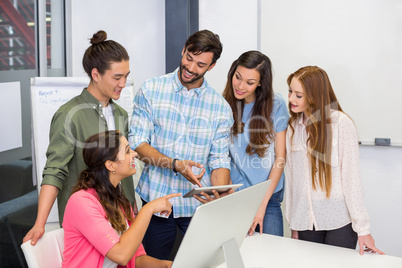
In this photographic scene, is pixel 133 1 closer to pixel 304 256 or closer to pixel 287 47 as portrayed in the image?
pixel 287 47

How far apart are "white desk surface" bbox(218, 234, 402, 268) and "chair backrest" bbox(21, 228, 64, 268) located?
620 mm

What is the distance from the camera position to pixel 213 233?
132 cm

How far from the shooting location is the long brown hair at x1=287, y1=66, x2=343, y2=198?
2029 mm

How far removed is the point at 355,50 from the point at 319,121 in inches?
52.9

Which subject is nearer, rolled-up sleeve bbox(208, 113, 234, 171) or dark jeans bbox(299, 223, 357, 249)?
dark jeans bbox(299, 223, 357, 249)

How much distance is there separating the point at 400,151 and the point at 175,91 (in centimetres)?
184

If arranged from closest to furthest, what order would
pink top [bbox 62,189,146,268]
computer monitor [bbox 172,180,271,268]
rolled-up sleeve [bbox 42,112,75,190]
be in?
1. computer monitor [bbox 172,180,271,268]
2. pink top [bbox 62,189,146,268]
3. rolled-up sleeve [bbox 42,112,75,190]

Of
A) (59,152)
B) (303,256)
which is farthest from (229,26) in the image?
(303,256)

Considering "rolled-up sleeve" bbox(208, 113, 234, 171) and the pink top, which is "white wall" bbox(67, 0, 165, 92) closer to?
"rolled-up sleeve" bbox(208, 113, 234, 171)

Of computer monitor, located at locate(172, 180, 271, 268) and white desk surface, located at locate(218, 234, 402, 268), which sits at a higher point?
computer monitor, located at locate(172, 180, 271, 268)

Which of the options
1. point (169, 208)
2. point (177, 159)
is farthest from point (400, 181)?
point (169, 208)

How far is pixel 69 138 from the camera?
1.90 metres

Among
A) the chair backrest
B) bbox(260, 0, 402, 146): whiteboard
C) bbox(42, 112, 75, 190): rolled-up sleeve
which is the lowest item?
the chair backrest

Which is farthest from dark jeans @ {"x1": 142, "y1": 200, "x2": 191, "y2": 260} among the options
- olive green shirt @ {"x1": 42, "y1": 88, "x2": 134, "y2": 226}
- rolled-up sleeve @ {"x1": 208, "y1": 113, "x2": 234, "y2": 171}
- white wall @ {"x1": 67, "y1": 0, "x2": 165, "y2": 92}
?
white wall @ {"x1": 67, "y1": 0, "x2": 165, "y2": 92}
